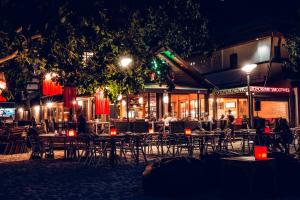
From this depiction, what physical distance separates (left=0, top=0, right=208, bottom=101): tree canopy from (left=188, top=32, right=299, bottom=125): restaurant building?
1125 centimetres

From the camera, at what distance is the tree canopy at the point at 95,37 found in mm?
9047

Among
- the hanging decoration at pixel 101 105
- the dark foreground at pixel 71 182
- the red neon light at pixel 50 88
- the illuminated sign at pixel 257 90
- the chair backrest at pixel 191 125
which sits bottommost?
the dark foreground at pixel 71 182

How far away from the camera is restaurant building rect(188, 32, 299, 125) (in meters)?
24.8

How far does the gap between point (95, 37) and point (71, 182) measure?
4.29 metres

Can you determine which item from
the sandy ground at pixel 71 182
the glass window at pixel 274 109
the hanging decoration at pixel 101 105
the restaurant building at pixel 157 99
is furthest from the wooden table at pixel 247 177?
the glass window at pixel 274 109

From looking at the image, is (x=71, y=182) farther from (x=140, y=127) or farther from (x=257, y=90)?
(x=257, y=90)

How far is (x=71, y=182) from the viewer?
784 centimetres

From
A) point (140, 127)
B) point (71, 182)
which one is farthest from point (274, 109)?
point (71, 182)

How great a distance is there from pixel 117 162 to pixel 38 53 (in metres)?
3.74

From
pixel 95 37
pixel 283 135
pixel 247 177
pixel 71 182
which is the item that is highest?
pixel 95 37

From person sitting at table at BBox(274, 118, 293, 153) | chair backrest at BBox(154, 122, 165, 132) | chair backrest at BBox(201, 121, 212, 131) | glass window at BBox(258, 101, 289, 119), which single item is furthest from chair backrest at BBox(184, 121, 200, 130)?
glass window at BBox(258, 101, 289, 119)

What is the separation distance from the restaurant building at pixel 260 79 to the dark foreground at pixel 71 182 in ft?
47.9

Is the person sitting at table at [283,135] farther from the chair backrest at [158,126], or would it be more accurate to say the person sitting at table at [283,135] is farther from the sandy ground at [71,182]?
the chair backrest at [158,126]

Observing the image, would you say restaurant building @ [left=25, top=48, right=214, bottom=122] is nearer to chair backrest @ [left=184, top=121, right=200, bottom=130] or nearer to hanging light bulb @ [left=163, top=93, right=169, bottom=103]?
hanging light bulb @ [left=163, top=93, right=169, bottom=103]
